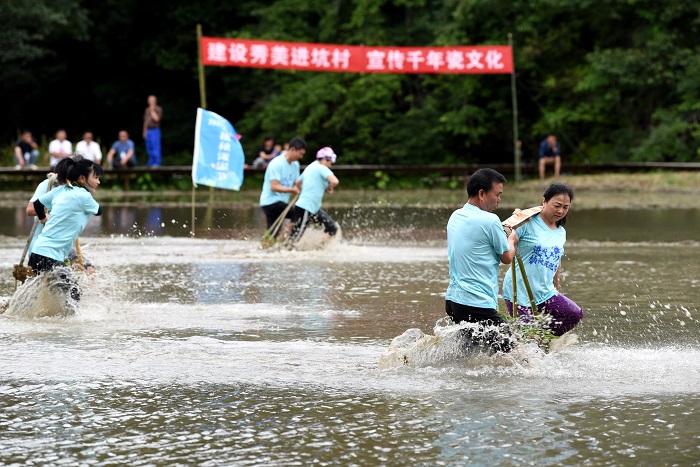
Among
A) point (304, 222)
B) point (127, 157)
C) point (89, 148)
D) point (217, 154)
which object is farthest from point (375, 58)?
point (304, 222)

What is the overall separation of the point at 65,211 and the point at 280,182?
6.11 m

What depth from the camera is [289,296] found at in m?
11.4

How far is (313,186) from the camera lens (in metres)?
15.5

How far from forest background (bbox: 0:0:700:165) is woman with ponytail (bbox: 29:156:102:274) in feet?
75.0

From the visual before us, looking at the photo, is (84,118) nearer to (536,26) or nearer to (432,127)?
(432,127)

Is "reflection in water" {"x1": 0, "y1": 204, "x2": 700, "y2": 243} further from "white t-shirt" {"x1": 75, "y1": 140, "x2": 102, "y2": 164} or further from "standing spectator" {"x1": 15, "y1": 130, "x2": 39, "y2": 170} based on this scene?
"standing spectator" {"x1": 15, "y1": 130, "x2": 39, "y2": 170}

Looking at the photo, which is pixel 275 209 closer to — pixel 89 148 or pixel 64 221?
pixel 64 221

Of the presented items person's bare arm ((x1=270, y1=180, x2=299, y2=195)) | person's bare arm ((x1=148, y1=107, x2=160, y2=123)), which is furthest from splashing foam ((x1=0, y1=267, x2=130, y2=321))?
person's bare arm ((x1=148, y1=107, x2=160, y2=123))

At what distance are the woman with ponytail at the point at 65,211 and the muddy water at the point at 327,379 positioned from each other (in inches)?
19.9

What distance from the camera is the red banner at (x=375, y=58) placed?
30562 mm

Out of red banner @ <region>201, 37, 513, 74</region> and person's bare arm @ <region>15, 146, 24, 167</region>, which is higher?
red banner @ <region>201, 37, 513, 74</region>

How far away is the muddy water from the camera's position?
19.5ft

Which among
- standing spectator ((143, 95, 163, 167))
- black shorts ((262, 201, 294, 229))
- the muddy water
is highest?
standing spectator ((143, 95, 163, 167))

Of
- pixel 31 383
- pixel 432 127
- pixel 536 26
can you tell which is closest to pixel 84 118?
pixel 432 127
